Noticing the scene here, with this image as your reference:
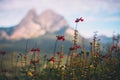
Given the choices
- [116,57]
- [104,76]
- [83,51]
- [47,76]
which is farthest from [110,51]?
[47,76]

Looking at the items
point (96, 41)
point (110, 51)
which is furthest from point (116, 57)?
point (96, 41)

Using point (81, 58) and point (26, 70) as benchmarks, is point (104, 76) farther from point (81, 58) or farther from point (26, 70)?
point (26, 70)

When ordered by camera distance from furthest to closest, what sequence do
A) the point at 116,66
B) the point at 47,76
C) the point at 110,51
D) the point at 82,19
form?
the point at 110,51 < the point at 116,66 < the point at 47,76 < the point at 82,19

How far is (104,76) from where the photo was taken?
1307 centimetres

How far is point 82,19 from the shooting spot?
1287 centimetres

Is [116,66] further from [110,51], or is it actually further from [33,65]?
[33,65]

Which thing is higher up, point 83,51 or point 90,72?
point 83,51

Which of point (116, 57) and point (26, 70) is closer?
point (26, 70)

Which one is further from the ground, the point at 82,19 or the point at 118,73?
the point at 82,19

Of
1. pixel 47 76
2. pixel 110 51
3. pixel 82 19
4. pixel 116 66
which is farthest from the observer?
pixel 110 51

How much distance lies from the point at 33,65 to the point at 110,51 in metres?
4.82

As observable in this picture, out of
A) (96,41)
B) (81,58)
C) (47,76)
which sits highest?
(96,41)

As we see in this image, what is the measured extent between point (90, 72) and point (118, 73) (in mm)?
1672


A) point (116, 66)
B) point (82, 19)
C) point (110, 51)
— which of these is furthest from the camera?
point (110, 51)
